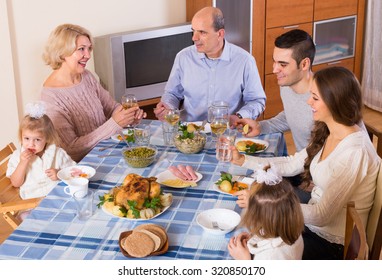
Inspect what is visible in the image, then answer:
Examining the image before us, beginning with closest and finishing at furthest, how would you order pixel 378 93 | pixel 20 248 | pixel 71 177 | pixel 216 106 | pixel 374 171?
pixel 20 248 → pixel 374 171 → pixel 71 177 → pixel 216 106 → pixel 378 93

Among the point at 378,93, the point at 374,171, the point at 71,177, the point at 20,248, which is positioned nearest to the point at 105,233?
the point at 20,248

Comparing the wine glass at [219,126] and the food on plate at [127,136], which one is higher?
the wine glass at [219,126]

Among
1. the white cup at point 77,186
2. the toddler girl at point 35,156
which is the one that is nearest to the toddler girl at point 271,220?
the white cup at point 77,186

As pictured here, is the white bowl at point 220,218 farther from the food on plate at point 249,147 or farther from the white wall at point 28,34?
A: the white wall at point 28,34

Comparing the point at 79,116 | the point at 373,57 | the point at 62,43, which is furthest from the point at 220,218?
the point at 373,57

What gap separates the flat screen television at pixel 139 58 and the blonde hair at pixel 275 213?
277 cm

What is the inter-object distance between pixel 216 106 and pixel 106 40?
66.6 inches

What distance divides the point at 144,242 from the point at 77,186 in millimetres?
537

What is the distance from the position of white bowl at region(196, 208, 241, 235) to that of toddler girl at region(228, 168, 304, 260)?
18cm

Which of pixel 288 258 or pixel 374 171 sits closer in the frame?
pixel 288 258

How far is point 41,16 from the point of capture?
4.47 m

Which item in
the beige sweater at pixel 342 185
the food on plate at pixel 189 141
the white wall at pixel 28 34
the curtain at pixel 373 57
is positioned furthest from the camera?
the curtain at pixel 373 57

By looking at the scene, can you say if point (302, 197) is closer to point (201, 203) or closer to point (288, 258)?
point (201, 203)

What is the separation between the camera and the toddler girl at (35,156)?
2.97 metres
